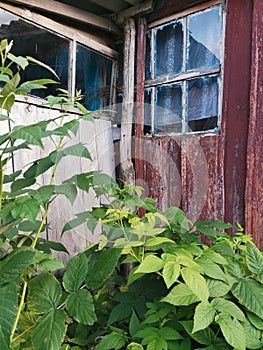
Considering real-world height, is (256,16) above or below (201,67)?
above

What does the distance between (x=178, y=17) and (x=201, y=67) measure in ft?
1.14

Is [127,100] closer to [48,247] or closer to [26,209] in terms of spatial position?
[48,247]

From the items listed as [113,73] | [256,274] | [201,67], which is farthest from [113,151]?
[256,274]

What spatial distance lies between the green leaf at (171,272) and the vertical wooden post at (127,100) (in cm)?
135

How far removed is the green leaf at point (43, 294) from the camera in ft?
2.93

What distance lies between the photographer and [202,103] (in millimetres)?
2010

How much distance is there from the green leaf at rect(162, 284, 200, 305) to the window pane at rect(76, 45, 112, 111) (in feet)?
5.11

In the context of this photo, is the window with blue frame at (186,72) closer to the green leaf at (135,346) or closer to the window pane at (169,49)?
the window pane at (169,49)

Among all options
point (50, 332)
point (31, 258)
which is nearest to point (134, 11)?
point (31, 258)

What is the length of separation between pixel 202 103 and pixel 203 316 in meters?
1.35

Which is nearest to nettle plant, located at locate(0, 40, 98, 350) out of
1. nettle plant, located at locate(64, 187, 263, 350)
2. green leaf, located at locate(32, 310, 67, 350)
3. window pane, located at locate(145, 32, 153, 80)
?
green leaf, located at locate(32, 310, 67, 350)

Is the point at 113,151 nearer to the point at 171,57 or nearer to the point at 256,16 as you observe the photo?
the point at 171,57

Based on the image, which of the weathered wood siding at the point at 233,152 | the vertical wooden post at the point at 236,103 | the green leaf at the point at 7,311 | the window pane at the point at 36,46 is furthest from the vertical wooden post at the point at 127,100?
the green leaf at the point at 7,311

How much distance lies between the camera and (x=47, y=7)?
196 cm
